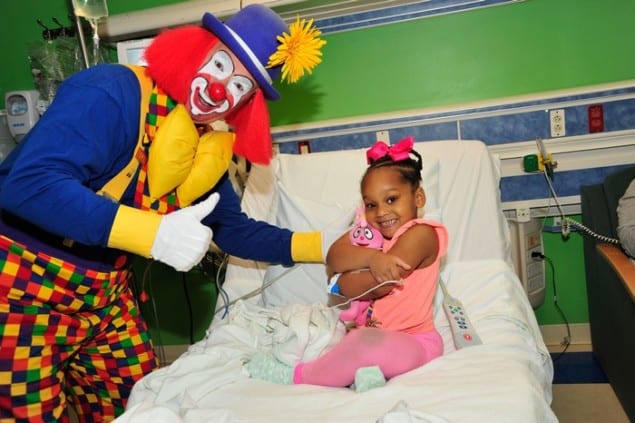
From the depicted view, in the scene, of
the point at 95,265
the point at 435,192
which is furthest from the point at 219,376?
the point at 435,192

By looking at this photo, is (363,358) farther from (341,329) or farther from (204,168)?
(204,168)

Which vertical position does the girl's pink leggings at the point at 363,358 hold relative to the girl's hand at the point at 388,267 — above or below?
below

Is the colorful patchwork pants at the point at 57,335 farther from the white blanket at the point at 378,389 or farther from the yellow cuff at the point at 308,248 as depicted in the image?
the yellow cuff at the point at 308,248

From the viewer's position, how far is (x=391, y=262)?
163 cm

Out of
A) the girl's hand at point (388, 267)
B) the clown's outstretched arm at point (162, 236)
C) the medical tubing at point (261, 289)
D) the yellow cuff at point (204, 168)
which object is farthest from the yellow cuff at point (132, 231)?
the medical tubing at point (261, 289)

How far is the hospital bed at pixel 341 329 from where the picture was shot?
50.1 inches

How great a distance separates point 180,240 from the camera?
1.31 m

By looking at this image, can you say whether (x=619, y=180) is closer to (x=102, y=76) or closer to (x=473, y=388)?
(x=473, y=388)

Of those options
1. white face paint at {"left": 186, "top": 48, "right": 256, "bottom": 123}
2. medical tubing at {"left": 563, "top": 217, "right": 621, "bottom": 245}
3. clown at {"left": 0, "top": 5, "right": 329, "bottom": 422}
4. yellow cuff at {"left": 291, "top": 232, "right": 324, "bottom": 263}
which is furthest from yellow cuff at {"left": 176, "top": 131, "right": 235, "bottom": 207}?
medical tubing at {"left": 563, "top": 217, "right": 621, "bottom": 245}

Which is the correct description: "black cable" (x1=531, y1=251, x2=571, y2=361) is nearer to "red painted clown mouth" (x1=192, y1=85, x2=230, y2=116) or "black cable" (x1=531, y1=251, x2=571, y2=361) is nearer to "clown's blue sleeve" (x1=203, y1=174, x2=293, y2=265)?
"clown's blue sleeve" (x1=203, y1=174, x2=293, y2=265)

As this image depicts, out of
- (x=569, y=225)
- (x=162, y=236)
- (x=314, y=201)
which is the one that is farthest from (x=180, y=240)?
(x=569, y=225)

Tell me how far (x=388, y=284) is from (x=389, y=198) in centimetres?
28

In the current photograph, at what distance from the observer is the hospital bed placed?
1.27m

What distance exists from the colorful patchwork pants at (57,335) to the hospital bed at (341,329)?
0.77 feet
